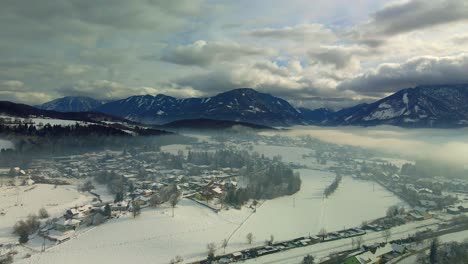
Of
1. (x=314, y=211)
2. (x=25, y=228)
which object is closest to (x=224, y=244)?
(x=314, y=211)

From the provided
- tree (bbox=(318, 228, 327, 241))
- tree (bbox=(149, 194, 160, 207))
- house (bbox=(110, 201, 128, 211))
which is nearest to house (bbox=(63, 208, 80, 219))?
house (bbox=(110, 201, 128, 211))

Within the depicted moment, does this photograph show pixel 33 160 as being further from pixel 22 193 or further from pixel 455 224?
pixel 455 224

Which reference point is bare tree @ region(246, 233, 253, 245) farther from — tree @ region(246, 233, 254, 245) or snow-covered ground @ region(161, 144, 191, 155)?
snow-covered ground @ region(161, 144, 191, 155)

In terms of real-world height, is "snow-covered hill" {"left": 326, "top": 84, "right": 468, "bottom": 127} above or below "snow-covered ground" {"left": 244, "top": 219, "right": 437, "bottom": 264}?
above

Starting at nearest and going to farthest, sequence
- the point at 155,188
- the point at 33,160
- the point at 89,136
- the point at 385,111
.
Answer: the point at 155,188 < the point at 33,160 < the point at 89,136 < the point at 385,111

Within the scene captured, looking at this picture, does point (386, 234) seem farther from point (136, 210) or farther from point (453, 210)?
point (136, 210)

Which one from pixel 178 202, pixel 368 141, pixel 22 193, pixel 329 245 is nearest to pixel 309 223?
pixel 329 245
